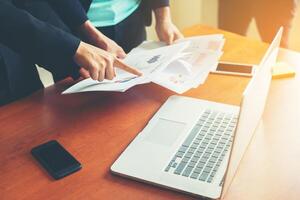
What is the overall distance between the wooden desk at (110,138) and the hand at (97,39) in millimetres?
161

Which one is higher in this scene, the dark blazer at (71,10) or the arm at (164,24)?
the dark blazer at (71,10)

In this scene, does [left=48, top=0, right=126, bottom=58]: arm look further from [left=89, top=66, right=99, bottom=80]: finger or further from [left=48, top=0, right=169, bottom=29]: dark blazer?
[left=89, top=66, right=99, bottom=80]: finger

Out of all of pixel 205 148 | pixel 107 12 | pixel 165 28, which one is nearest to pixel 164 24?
pixel 165 28

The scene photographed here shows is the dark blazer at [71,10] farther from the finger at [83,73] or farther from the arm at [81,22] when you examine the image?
the finger at [83,73]

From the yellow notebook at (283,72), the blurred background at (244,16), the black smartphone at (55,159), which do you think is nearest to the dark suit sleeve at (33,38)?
the black smartphone at (55,159)

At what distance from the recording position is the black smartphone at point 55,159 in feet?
2.86

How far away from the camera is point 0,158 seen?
0.93 m

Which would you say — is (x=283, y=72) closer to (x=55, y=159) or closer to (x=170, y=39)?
(x=170, y=39)

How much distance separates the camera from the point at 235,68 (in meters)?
1.30

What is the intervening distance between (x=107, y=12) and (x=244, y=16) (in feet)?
4.52

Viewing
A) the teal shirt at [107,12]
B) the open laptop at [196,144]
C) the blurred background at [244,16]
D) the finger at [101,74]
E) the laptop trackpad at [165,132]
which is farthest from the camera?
the blurred background at [244,16]

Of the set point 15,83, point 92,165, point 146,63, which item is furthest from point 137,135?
point 15,83

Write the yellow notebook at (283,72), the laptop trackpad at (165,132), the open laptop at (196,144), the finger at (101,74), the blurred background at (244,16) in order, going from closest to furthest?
the open laptop at (196,144) → the laptop trackpad at (165,132) → the finger at (101,74) → the yellow notebook at (283,72) → the blurred background at (244,16)

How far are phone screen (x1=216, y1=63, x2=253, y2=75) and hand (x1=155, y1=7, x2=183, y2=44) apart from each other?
8.0 inches
